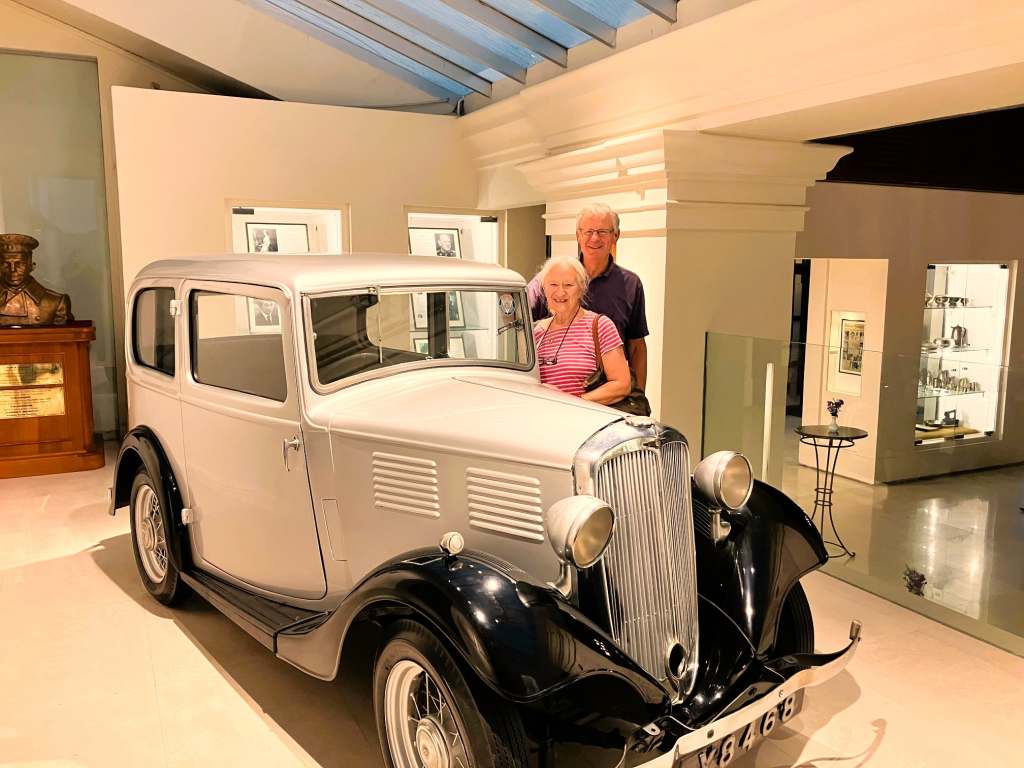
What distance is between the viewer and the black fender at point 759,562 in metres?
2.28

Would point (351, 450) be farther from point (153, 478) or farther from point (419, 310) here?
point (153, 478)

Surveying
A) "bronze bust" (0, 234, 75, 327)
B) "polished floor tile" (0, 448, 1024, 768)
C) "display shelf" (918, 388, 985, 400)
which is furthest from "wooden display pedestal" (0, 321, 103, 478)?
"display shelf" (918, 388, 985, 400)

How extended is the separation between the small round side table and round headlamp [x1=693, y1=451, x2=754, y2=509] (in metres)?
1.63

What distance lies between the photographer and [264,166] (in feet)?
18.7

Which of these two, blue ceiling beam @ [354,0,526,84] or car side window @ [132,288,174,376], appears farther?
blue ceiling beam @ [354,0,526,84]

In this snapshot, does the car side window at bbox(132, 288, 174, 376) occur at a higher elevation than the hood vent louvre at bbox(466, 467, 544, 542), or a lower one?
higher

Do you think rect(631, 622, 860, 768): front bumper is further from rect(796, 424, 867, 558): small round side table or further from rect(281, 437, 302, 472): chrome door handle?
rect(796, 424, 867, 558): small round side table

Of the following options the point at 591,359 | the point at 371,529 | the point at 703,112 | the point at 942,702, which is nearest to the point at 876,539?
the point at 942,702

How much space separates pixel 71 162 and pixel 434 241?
10.2 ft

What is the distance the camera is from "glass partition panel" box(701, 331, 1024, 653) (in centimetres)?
347

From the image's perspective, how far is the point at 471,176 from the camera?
6.46m

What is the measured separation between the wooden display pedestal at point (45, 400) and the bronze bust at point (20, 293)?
20cm

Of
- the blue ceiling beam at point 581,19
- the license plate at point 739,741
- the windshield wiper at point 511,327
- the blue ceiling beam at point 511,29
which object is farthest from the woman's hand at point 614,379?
the blue ceiling beam at point 511,29

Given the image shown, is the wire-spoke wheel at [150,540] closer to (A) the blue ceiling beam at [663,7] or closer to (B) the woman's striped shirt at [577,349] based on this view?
(B) the woman's striped shirt at [577,349]
